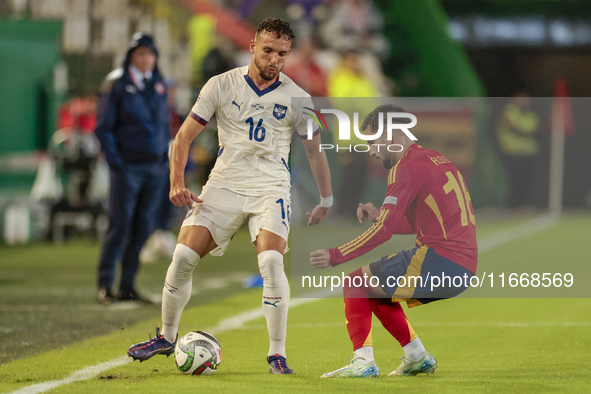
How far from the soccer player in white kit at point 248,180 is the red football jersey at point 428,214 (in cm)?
42

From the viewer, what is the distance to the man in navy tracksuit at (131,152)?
24.5 ft

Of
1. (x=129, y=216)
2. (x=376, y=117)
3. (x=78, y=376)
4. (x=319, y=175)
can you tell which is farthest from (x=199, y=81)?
(x=78, y=376)

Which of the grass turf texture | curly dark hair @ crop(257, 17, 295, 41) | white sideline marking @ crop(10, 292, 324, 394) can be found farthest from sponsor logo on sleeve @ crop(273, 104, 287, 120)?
white sideline marking @ crop(10, 292, 324, 394)

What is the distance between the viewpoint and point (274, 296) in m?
4.58

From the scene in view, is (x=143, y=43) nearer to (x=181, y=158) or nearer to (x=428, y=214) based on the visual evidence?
(x=181, y=158)

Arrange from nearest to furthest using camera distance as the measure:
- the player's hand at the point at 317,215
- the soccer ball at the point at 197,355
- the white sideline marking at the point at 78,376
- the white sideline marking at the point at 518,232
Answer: the white sideline marking at the point at 78,376
the soccer ball at the point at 197,355
the player's hand at the point at 317,215
the white sideline marking at the point at 518,232

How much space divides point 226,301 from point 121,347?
88.6 inches

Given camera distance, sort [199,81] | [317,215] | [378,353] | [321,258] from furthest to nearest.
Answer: [199,81], [378,353], [317,215], [321,258]

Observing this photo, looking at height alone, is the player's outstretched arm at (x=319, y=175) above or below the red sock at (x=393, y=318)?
above

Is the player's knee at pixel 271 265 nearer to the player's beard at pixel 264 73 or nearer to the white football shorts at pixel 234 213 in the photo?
the white football shorts at pixel 234 213

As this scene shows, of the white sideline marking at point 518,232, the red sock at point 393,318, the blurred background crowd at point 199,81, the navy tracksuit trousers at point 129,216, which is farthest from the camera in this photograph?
the blurred background crowd at point 199,81

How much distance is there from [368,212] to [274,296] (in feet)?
2.19

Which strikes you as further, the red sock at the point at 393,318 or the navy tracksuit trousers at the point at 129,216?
the navy tracksuit trousers at the point at 129,216

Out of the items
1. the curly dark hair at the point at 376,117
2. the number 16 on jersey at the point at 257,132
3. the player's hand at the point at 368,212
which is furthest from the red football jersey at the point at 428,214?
the number 16 on jersey at the point at 257,132
